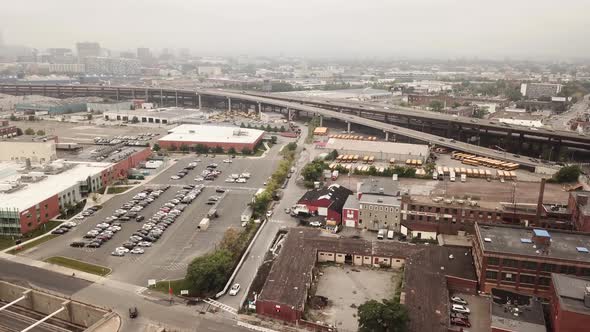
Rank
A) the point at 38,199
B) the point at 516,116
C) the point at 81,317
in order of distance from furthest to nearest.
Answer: the point at 516,116
the point at 38,199
the point at 81,317

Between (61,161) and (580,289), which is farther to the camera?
(61,161)

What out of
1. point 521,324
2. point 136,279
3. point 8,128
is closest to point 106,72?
point 8,128

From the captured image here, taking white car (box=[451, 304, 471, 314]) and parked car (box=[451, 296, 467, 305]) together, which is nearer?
white car (box=[451, 304, 471, 314])

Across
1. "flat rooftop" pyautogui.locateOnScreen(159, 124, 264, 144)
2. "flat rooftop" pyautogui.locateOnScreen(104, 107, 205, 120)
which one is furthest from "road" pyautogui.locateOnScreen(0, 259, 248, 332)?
"flat rooftop" pyautogui.locateOnScreen(104, 107, 205, 120)

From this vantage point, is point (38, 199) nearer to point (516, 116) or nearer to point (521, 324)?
point (521, 324)

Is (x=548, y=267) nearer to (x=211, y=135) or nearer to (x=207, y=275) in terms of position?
(x=207, y=275)

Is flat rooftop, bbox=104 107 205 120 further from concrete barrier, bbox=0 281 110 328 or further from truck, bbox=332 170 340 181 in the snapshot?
concrete barrier, bbox=0 281 110 328
